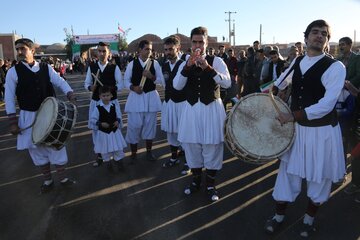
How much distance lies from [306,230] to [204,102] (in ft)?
5.77

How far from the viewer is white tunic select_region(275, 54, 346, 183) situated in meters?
2.99

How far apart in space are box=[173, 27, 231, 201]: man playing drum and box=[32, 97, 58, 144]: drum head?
1556mm

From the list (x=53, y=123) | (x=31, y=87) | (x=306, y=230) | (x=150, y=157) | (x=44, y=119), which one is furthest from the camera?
(x=150, y=157)

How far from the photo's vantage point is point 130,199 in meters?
4.33

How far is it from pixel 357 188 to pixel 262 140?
1808 millimetres

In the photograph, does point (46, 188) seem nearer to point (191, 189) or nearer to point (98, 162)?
point (98, 162)

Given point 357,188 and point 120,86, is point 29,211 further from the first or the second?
point 357,188

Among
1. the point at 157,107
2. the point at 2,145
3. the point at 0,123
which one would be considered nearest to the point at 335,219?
the point at 157,107

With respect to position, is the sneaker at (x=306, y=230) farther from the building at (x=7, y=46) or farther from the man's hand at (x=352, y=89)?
the building at (x=7, y=46)

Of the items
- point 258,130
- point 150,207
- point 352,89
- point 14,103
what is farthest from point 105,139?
point 352,89

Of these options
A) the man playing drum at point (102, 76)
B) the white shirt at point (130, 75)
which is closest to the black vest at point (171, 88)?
the white shirt at point (130, 75)

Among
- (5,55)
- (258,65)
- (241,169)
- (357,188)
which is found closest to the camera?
(357,188)

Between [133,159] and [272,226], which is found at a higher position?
[133,159]

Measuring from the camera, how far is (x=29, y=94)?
4.37 metres
